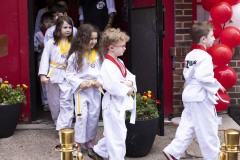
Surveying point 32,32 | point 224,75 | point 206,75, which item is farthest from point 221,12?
point 32,32

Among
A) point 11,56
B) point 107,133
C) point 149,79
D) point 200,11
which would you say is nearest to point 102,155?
point 107,133

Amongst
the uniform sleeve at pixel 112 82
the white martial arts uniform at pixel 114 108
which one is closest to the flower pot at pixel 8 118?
the white martial arts uniform at pixel 114 108

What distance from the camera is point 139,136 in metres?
6.02

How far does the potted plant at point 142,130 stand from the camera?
5.99 metres

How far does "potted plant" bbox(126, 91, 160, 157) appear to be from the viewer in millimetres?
5992

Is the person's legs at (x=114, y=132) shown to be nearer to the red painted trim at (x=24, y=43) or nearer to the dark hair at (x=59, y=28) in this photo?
the dark hair at (x=59, y=28)

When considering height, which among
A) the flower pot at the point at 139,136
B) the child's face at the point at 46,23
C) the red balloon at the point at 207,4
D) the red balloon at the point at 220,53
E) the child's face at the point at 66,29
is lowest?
the flower pot at the point at 139,136

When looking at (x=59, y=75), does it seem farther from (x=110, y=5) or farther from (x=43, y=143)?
(x=110, y=5)

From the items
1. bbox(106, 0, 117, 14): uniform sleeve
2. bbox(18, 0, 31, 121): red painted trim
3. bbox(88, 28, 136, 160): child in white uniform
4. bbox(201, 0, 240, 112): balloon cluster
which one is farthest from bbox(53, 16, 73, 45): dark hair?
bbox(201, 0, 240, 112): balloon cluster

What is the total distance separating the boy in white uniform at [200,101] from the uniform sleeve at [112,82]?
74 cm

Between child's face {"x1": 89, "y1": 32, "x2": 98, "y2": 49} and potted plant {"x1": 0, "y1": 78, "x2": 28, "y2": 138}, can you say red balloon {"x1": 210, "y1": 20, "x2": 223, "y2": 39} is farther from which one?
potted plant {"x1": 0, "y1": 78, "x2": 28, "y2": 138}

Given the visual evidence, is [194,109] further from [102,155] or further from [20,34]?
[20,34]

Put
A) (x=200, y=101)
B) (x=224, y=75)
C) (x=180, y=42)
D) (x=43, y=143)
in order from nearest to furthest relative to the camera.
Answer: (x=200, y=101) < (x=43, y=143) < (x=224, y=75) < (x=180, y=42)

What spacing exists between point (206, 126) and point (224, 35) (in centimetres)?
159
